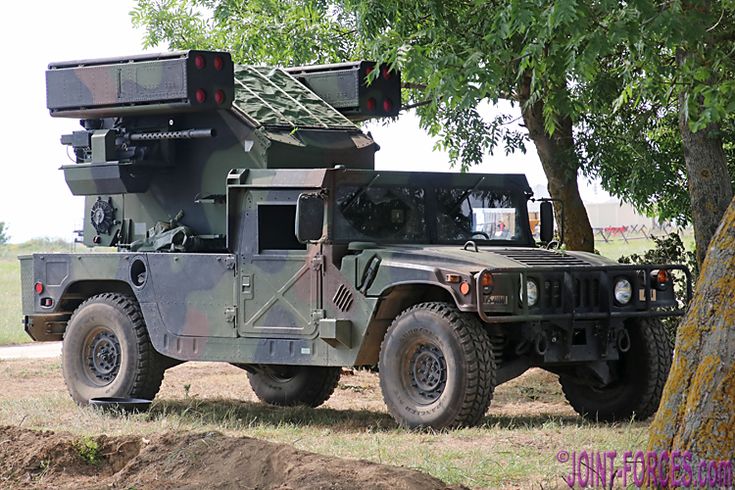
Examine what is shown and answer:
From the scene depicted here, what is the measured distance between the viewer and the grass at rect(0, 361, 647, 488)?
8469 mm

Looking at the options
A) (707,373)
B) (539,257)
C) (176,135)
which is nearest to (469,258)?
(539,257)

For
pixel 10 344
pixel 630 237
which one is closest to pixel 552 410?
pixel 10 344

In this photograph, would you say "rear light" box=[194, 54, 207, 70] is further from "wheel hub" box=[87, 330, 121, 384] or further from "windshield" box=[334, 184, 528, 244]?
"wheel hub" box=[87, 330, 121, 384]

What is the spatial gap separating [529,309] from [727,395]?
387cm

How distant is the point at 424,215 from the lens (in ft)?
37.0

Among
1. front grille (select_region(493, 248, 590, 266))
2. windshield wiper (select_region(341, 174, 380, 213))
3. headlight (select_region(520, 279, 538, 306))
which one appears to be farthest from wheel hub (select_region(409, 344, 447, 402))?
windshield wiper (select_region(341, 174, 380, 213))

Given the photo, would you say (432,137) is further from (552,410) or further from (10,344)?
(10,344)

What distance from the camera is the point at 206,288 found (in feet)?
38.1

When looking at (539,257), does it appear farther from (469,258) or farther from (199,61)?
(199,61)

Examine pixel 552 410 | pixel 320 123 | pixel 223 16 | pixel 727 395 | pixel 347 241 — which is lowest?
pixel 552 410

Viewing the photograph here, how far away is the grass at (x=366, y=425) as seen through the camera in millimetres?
8469

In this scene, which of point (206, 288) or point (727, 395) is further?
point (206, 288)

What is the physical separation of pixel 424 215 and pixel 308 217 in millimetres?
1099

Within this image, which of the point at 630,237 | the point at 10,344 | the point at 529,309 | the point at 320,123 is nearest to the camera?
the point at 529,309
